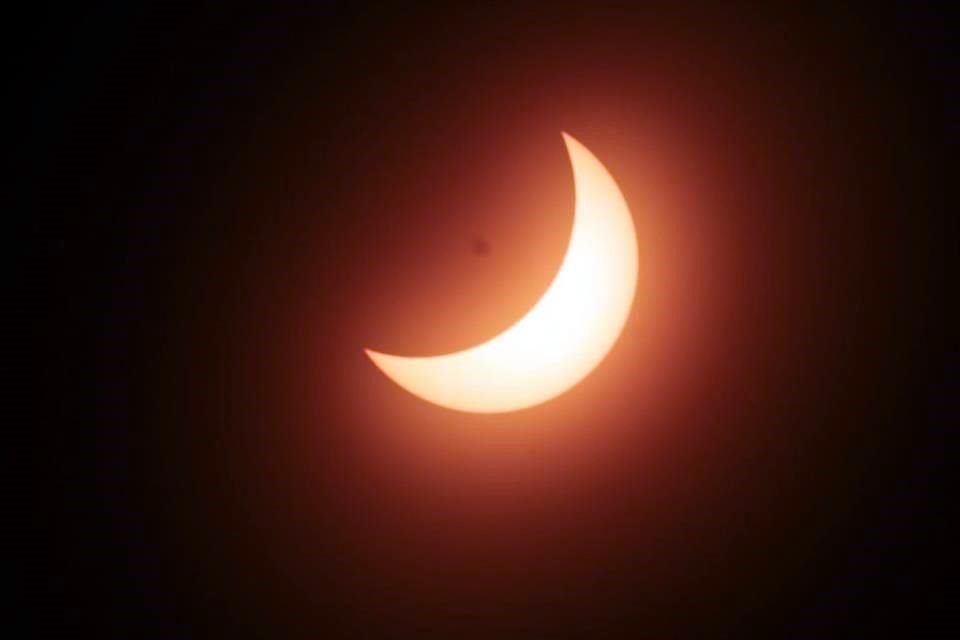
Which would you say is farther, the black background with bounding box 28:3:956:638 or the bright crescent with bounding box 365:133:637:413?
the black background with bounding box 28:3:956:638

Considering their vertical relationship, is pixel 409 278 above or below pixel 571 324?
above

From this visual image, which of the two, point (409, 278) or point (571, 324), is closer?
point (571, 324)

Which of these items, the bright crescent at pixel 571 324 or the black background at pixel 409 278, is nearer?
the bright crescent at pixel 571 324

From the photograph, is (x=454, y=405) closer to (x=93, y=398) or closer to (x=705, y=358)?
(x=705, y=358)

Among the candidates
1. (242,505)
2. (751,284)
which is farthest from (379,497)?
(751,284)
